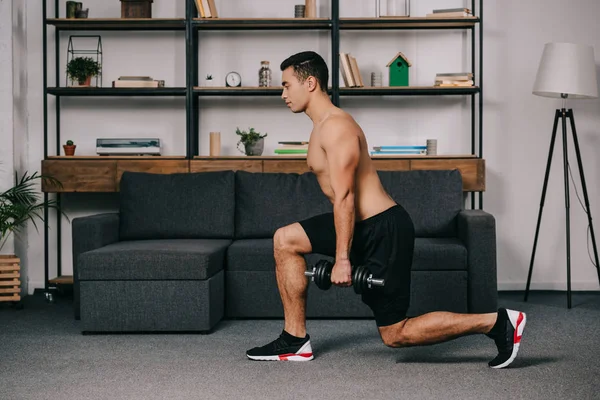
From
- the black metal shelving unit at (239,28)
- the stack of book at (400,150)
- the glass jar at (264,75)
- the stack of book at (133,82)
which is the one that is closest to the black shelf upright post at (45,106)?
the black metal shelving unit at (239,28)

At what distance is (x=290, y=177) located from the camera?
453 cm

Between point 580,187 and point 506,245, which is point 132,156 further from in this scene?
point 580,187

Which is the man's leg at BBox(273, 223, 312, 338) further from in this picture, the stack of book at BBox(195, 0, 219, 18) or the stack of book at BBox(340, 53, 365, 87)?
the stack of book at BBox(195, 0, 219, 18)

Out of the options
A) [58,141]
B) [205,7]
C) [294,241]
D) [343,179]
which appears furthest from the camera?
[58,141]

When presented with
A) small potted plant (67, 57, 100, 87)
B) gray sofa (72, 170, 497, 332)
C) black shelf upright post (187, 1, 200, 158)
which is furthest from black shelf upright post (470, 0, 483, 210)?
small potted plant (67, 57, 100, 87)

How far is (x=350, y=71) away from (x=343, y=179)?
7.06ft

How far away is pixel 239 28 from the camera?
199 inches

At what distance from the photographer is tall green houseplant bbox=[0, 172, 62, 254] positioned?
447 cm

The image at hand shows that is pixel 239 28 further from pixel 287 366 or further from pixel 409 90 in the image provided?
pixel 287 366

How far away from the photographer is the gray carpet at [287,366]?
2625 millimetres

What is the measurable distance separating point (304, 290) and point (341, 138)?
661mm

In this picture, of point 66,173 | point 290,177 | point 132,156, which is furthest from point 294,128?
point 66,173

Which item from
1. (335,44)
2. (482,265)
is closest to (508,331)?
(482,265)

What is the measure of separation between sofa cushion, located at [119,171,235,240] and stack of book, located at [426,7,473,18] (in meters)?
1.72
